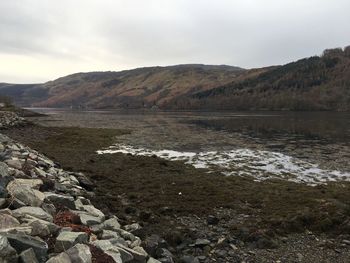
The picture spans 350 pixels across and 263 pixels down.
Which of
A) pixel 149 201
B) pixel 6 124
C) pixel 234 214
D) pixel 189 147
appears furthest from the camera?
pixel 6 124

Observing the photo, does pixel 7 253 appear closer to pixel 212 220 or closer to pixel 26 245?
pixel 26 245

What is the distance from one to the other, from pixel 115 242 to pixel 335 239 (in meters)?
9.05

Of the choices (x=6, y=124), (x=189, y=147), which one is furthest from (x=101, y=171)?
(x=6, y=124)

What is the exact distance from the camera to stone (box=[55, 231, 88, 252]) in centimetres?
956

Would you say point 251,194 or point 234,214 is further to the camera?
point 251,194

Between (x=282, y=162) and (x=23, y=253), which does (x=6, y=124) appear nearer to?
(x=282, y=162)

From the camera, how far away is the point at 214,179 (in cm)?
2681

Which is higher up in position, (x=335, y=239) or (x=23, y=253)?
(x=23, y=253)

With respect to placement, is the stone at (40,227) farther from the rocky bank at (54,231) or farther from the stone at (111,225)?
the stone at (111,225)

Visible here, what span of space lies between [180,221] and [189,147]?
1192 inches

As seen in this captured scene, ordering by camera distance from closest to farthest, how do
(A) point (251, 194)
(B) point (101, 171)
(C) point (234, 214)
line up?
(C) point (234, 214), (A) point (251, 194), (B) point (101, 171)

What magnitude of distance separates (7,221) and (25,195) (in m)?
2.60

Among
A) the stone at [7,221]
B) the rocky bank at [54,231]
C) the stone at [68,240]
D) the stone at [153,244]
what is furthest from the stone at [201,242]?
the stone at [7,221]

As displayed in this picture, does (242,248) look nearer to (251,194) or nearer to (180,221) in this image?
(180,221)
